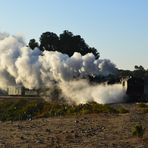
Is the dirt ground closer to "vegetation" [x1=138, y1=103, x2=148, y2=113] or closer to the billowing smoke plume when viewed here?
"vegetation" [x1=138, y1=103, x2=148, y2=113]

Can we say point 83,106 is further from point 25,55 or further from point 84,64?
point 25,55

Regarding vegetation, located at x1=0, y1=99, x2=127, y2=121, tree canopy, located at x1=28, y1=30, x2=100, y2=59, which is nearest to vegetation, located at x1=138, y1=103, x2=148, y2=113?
vegetation, located at x1=0, y1=99, x2=127, y2=121

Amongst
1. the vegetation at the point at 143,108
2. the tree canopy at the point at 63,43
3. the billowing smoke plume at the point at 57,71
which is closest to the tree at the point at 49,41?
the tree canopy at the point at 63,43

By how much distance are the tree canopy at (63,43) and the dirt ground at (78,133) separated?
62.3 metres

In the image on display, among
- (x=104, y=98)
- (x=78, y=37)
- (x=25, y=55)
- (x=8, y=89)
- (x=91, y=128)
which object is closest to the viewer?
(x=91, y=128)

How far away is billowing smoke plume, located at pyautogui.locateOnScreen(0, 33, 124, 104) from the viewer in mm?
56812

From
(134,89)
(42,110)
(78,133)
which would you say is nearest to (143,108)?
(42,110)

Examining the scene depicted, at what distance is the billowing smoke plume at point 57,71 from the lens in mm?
56812

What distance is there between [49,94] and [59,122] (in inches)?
990

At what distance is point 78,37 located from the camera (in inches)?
4067

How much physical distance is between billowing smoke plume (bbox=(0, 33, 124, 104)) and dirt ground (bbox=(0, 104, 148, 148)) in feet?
58.5

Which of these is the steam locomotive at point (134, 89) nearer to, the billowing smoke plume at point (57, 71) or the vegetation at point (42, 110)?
the billowing smoke plume at point (57, 71)

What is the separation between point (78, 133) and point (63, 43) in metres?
73.2

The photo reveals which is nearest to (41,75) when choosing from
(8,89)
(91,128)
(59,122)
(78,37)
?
(8,89)
